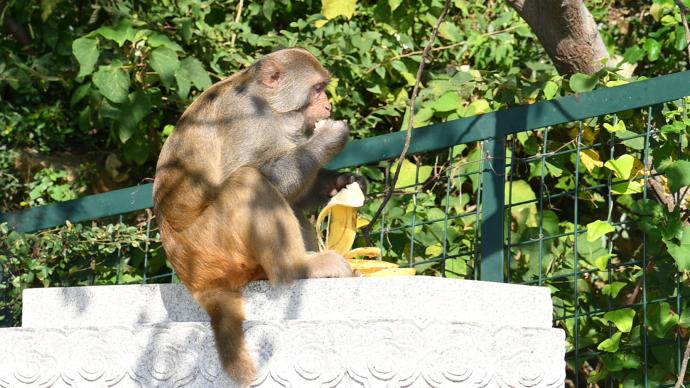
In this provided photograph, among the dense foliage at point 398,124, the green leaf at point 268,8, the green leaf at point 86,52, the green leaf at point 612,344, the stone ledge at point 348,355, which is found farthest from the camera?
the green leaf at point 268,8

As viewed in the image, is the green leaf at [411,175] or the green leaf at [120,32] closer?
the green leaf at [411,175]

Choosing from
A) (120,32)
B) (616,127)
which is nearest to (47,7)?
(120,32)

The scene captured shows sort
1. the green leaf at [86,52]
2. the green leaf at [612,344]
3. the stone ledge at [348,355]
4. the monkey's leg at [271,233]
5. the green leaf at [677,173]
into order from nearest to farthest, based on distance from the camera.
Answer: the stone ledge at [348,355]
the monkey's leg at [271,233]
the green leaf at [677,173]
the green leaf at [612,344]
the green leaf at [86,52]

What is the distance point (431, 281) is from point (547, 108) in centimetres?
155

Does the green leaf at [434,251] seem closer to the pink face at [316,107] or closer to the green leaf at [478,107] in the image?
the green leaf at [478,107]

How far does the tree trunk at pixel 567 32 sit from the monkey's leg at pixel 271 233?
215 centimetres

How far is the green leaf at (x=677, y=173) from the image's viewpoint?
199 inches

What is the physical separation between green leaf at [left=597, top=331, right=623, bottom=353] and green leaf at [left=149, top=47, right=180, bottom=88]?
3525 mm

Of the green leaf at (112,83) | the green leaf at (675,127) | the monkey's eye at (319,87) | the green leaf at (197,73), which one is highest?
the green leaf at (197,73)

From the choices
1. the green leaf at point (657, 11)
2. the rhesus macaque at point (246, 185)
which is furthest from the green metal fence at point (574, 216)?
the green leaf at point (657, 11)

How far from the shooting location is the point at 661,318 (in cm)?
530

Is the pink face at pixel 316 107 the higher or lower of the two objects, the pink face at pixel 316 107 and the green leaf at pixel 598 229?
the higher

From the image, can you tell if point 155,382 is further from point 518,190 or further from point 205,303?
point 518,190

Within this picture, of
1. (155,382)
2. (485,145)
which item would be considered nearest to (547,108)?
(485,145)
